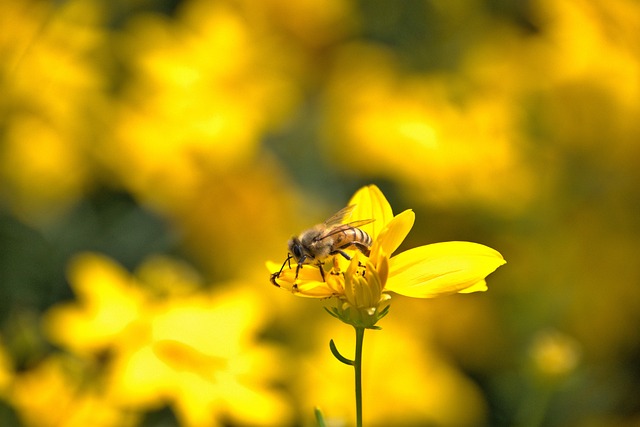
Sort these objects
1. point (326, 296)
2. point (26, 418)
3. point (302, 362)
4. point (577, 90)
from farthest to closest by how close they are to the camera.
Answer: point (577, 90), point (302, 362), point (26, 418), point (326, 296)

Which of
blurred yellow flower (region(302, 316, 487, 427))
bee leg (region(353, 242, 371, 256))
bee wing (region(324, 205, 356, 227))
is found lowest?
bee leg (region(353, 242, 371, 256))

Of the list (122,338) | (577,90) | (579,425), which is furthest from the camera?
(577,90)

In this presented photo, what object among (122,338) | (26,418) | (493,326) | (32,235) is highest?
(32,235)

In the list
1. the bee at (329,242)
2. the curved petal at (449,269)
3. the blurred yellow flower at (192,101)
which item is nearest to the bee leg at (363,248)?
the bee at (329,242)

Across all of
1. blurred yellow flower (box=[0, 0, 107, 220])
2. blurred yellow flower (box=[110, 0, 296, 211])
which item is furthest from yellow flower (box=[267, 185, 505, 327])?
blurred yellow flower (box=[0, 0, 107, 220])

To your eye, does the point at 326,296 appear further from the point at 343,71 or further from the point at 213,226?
the point at 343,71

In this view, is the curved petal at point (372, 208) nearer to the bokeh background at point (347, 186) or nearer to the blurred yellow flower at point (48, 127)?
the bokeh background at point (347, 186)

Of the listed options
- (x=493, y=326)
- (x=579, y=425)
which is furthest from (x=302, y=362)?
(x=579, y=425)

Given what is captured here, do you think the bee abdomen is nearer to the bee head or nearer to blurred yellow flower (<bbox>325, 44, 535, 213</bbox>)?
the bee head
